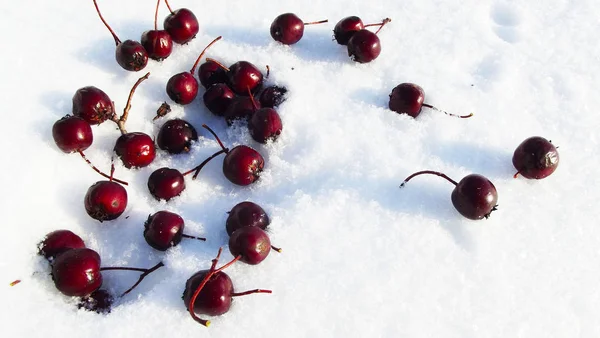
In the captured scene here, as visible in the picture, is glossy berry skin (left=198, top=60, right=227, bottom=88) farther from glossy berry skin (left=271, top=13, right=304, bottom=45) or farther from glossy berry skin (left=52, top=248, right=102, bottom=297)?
glossy berry skin (left=52, top=248, right=102, bottom=297)

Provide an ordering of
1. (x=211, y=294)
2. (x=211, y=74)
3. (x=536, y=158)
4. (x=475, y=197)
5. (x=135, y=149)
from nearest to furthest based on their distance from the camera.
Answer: (x=211, y=294) < (x=475, y=197) < (x=536, y=158) < (x=135, y=149) < (x=211, y=74)

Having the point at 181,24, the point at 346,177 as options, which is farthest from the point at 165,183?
the point at 181,24

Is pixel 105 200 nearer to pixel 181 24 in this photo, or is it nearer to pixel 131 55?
pixel 131 55

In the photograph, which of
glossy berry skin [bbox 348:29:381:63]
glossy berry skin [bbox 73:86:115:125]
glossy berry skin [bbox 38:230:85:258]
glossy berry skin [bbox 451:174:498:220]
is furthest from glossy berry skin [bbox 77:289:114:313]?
glossy berry skin [bbox 348:29:381:63]

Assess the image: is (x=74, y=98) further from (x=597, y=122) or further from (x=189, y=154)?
(x=597, y=122)

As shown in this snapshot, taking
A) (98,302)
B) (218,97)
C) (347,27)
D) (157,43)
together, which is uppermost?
(157,43)

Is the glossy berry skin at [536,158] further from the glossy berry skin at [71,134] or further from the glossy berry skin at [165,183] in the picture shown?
the glossy berry skin at [71,134]

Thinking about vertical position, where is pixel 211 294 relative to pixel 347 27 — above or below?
below
